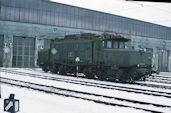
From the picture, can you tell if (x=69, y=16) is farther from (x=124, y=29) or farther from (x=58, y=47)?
(x=58, y=47)

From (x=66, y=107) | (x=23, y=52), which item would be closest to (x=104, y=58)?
(x=66, y=107)

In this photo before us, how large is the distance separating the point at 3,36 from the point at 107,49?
21822 mm

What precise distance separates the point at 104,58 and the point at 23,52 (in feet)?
74.4

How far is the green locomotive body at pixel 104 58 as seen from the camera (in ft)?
60.2

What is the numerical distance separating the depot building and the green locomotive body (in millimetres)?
15550

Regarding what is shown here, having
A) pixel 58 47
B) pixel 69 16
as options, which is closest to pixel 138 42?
pixel 69 16

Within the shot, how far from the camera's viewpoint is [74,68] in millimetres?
22656

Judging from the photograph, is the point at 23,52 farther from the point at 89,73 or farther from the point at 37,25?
the point at 89,73

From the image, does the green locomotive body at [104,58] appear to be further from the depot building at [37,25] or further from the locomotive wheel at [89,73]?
the depot building at [37,25]

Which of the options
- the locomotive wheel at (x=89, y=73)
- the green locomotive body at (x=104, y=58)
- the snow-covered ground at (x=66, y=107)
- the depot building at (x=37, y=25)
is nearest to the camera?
the snow-covered ground at (x=66, y=107)

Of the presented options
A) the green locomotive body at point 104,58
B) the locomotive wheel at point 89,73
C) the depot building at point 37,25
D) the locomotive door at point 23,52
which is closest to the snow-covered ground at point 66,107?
the green locomotive body at point 104,58

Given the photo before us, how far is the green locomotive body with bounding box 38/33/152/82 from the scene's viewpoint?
723 inches

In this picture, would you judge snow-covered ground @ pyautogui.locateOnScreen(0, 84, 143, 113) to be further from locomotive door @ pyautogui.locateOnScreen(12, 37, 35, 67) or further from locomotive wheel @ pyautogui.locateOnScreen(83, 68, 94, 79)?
locomotive door @ pyautogui.locateOnScreen(12, 37, 35, 67)

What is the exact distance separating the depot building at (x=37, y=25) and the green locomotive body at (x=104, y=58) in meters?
15.5
